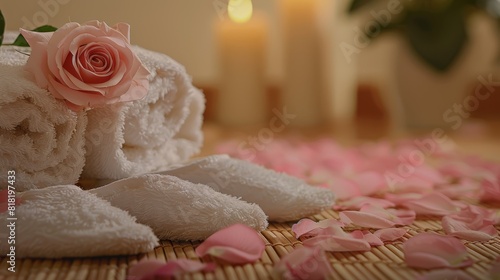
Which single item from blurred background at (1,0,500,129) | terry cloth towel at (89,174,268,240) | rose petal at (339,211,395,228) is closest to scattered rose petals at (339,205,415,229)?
rose petal at (339,211,395,228)

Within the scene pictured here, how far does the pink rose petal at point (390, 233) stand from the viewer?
22.4 inches

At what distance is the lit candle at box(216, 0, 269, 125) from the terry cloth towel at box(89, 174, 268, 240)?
1.12 m

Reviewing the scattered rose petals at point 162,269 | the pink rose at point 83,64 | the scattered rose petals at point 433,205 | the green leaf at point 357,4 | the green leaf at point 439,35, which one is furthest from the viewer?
the green leaf at point 357,4

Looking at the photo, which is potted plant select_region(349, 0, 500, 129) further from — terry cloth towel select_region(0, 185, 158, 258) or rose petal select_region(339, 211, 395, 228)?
terry cloth towel select_region(0, 185, 158, 258)

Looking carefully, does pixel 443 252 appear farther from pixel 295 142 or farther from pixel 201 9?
pixel 295 142

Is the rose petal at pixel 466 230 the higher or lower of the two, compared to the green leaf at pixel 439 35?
lower

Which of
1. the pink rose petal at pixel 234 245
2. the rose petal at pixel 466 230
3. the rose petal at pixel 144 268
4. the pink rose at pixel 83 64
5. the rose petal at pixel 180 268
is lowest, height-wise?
the rose petal at pixel 144 268

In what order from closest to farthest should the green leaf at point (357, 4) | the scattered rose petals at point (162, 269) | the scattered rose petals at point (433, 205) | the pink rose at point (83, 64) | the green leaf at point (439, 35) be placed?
the scattered rose petals at point (162, 269) → the pink rose at point (83, 64) → the scattered rose petals at point (433, 205) → the green leaf at point (439, 35) → the green leaf at point (357, 4)

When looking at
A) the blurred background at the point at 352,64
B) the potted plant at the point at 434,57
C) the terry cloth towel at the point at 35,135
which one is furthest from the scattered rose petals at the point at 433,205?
the potted plant at the point at 434,57

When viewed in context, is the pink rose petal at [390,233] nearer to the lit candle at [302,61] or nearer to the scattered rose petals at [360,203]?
the scattered rose petals at [360,203]

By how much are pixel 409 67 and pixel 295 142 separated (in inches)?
15.0

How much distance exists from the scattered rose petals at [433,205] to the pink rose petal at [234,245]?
246mm

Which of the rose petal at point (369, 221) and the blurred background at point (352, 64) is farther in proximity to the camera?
the blurred background at point (352, 64)

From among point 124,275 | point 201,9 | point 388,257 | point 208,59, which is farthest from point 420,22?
point 124,275
